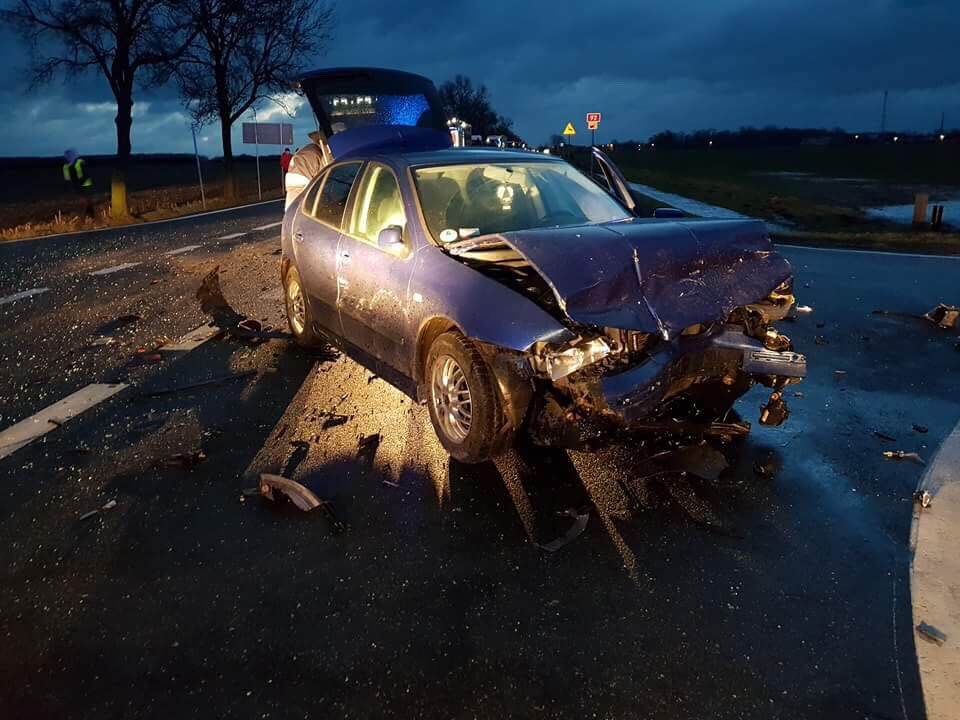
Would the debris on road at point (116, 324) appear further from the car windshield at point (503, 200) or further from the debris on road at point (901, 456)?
the debris on road at point (901, 456)

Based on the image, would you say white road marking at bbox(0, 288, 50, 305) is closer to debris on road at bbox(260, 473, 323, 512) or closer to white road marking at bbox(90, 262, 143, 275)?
white road marking at bbox(90, 262, 143, 275)

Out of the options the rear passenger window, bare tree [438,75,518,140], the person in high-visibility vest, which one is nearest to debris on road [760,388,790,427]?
the rear passenger window

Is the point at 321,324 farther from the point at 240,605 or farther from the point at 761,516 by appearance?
the point at 761,516

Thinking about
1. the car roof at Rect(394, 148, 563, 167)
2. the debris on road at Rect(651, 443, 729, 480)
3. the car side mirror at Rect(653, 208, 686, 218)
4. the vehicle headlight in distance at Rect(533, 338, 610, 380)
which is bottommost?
the debris on road at Rect(651, 443, 729, 480)

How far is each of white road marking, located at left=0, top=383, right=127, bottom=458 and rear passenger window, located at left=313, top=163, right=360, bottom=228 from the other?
2132 mm

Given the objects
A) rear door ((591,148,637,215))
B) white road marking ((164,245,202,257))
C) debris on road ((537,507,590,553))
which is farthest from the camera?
white road marking ((164,245,202,257))

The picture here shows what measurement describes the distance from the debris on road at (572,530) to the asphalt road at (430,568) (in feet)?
0.14

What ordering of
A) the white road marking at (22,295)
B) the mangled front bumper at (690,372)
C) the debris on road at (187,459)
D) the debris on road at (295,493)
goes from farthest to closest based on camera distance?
the white road marking at (22,295) < the debris on road at (187,459) < the debris on road at (295,493) < the mangled front bumper at (690,372)

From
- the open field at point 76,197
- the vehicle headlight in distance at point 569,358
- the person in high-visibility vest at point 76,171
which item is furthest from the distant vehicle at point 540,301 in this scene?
the person in high-visibility vest at point 76,171

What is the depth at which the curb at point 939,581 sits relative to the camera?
2600 mm

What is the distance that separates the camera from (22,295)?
9.60 m

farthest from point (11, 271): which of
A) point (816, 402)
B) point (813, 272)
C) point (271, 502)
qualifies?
point (813, 272)

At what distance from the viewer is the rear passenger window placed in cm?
588

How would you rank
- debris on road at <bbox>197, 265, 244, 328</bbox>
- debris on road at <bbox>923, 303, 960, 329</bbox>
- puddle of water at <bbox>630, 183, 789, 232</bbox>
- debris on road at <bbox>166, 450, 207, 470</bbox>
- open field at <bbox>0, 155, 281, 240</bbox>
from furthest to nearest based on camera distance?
puddle of water at <bbox>630, 183, 789, 232</bbox> < open field at <bbox>0, 155, 281, 240</bbox> < debris on road at <bbox>197, 265, 244, 328</bbox> < debris on road at <bbox>923, 303, 960, 329</bbox> < debris on road at <bbox>166, 450, 207, 470</bbox>
